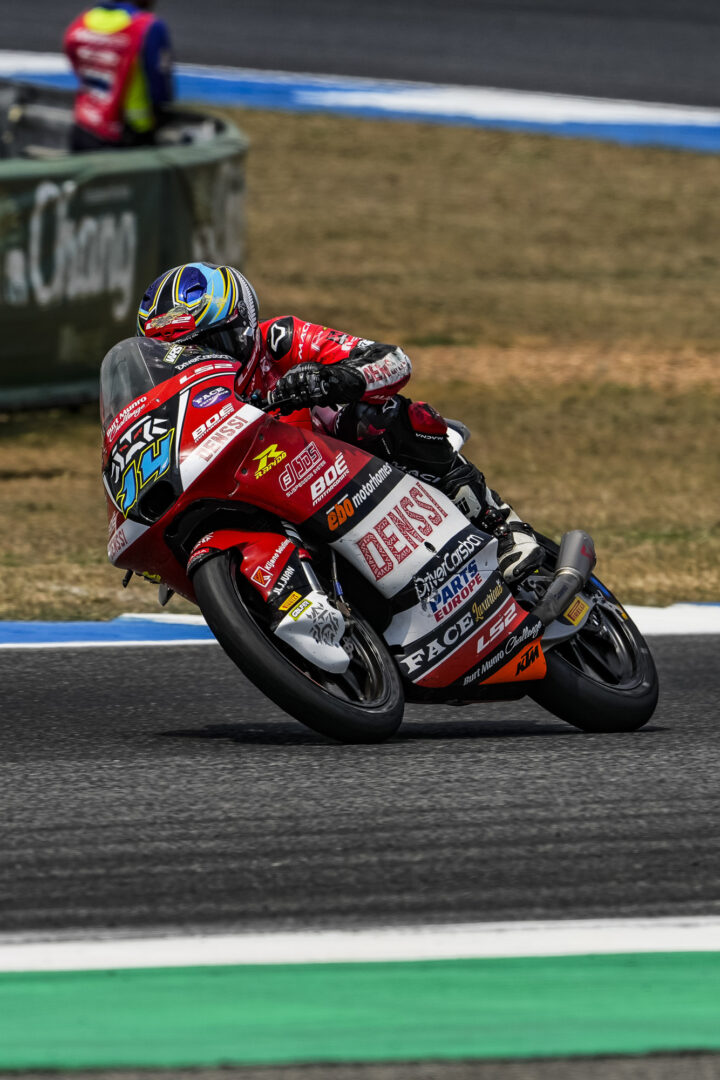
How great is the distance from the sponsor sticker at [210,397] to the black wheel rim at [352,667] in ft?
1.54

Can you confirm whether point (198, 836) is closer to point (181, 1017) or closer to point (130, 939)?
point (130, 939)

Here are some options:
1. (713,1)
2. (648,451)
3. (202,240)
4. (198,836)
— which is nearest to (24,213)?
(202,240)

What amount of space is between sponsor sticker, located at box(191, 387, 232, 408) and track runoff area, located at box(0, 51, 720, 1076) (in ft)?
5.82

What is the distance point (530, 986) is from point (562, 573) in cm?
232

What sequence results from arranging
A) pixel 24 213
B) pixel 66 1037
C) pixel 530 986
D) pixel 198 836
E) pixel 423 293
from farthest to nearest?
pixel 423 293 → pixel 24 213 → pixel 198 836 → pixel 530 986 → pixel 66 1037

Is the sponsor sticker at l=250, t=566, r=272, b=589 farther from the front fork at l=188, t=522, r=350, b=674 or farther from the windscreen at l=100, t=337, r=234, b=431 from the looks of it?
the windscreen at l=100, t=337, r=234, b=431

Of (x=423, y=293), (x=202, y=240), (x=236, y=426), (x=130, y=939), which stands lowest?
(x=423, y=293)

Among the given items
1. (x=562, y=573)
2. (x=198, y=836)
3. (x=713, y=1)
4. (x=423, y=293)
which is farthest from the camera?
(x=713, y=1)

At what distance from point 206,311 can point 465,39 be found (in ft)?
66.3

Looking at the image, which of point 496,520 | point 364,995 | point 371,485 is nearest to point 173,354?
point 371,485

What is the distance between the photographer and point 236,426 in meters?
5.40

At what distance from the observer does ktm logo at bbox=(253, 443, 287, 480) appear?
5.50 m

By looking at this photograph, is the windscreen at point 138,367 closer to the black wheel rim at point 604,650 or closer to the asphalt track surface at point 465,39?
the black wheel rim at point 604,650

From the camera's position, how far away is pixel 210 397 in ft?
17.8
